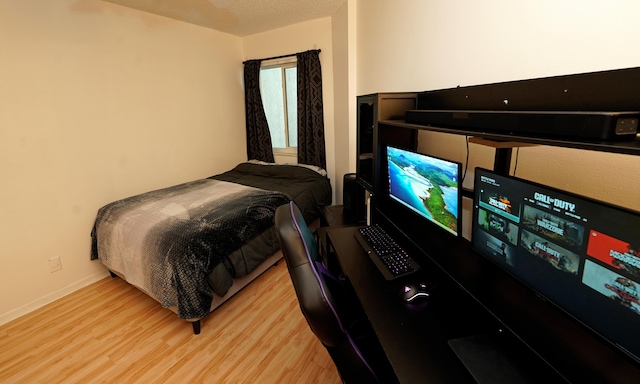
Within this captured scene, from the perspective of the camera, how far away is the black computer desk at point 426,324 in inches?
30.0

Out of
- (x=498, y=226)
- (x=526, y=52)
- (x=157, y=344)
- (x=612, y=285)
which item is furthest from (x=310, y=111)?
(x=612, y=285)

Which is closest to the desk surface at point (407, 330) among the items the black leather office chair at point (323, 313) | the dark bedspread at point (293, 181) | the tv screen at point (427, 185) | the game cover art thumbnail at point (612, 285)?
the black leather office chair at point (323, 313)

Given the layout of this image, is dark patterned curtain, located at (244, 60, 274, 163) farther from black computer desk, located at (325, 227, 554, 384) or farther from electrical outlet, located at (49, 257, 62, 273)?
black computer desk, located at (325, 227, 554, 384)

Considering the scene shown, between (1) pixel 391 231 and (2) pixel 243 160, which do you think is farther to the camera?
(2) pixel 243 160

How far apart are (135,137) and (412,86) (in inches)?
105

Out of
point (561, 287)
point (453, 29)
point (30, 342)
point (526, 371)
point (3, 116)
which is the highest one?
point (453, 29)

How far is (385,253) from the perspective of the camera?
52.4 inches

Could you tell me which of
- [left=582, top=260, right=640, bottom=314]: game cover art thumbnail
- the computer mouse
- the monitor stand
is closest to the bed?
the computer mouse

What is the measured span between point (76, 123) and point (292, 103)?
2290 mm

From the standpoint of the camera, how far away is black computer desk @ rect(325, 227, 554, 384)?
30.0 inches

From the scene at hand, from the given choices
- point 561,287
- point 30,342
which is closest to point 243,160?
point 30,342

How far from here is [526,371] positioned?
74 centimetres

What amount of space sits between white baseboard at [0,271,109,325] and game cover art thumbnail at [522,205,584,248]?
329 centimetres

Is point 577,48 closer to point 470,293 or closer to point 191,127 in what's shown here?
point 470,293
